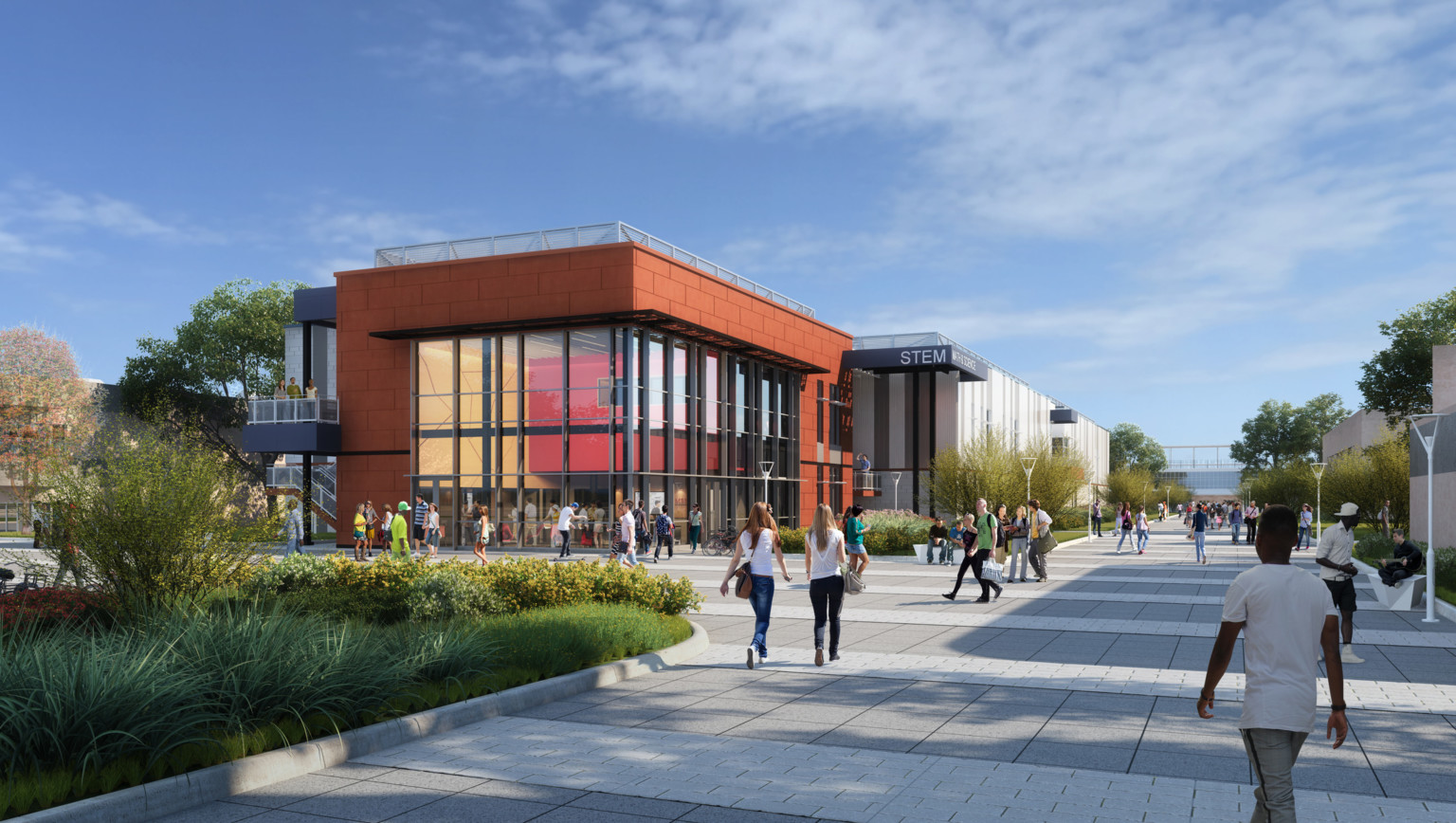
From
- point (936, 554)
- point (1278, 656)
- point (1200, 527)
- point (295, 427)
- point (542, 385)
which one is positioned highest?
point (542, 385)

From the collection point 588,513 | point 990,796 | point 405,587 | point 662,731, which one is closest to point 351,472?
point 588,513

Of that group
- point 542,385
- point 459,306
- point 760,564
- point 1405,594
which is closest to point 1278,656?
point 760,564

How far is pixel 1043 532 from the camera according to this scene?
839 inches

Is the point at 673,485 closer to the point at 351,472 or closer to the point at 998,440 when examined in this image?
the point at 351,472

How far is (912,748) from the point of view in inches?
277

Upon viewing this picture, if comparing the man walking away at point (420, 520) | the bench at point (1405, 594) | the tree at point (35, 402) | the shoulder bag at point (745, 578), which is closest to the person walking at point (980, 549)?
the bench at point (1405, 594)

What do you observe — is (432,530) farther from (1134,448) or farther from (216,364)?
(1134,448)

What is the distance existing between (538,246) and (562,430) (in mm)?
6255

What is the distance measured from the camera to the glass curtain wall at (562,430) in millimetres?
32781

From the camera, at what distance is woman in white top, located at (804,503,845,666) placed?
1056cm

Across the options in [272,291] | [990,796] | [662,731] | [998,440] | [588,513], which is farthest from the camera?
[272,291]

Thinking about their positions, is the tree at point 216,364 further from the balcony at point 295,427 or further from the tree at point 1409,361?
the tree at point 1409,361

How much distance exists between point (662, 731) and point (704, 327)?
91.0ft

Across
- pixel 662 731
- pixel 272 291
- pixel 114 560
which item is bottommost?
pixel 662 731
